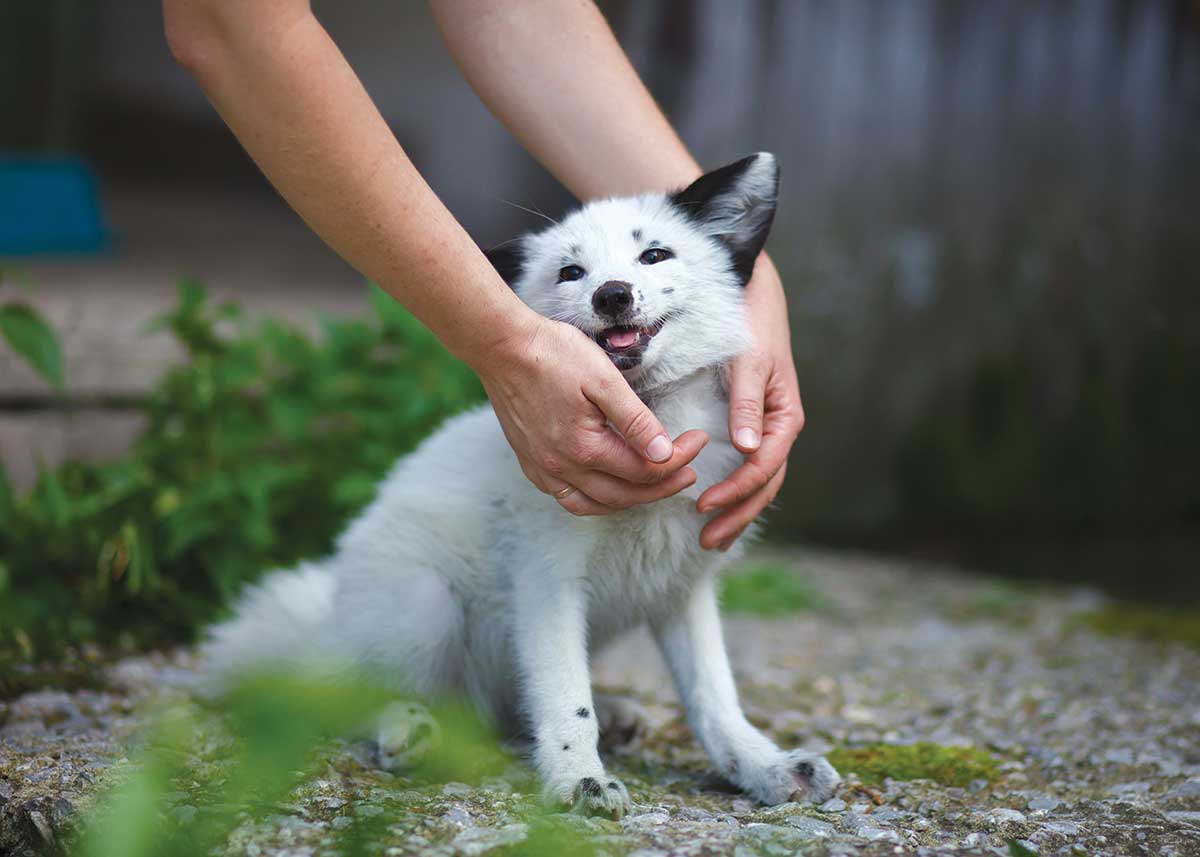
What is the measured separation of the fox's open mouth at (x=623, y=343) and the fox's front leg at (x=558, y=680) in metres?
0.38

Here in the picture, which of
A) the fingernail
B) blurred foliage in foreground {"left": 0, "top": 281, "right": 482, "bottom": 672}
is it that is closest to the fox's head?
the fingernail


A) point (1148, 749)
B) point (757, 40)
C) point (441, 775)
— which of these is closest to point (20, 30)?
point (757, 40)

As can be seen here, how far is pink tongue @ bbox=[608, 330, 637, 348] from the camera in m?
1.88

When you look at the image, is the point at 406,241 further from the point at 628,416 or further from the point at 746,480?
the point at 746,480

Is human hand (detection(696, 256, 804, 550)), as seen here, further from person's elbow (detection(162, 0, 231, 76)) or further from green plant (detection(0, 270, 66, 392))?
green plant (detection(0, 270, 66, 392))

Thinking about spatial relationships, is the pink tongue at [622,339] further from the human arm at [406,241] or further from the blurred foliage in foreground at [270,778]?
the blurred foliage in foreground at [270,778]

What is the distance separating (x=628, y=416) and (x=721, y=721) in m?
0.69

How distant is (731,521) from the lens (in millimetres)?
1918

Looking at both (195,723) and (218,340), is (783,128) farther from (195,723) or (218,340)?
(195,723)

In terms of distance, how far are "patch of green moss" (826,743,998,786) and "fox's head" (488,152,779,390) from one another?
0.83 meters

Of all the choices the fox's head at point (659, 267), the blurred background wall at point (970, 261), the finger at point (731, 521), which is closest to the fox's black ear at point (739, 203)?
the fox's head at point (659, 267)

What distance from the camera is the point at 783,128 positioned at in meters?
4.81

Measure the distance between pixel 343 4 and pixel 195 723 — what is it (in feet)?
20.6

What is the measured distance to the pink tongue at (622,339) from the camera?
188 centimetres
